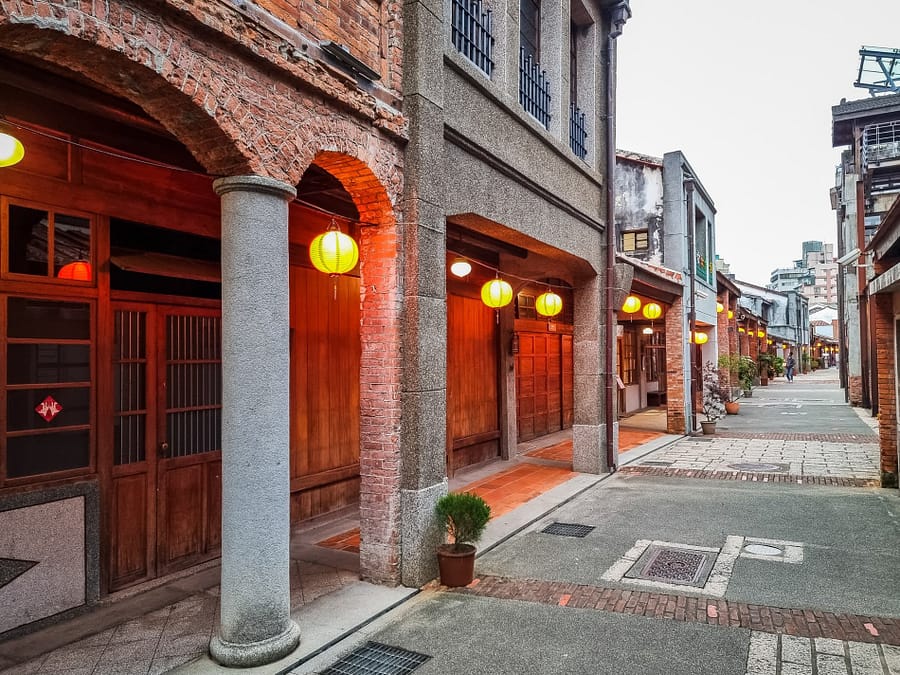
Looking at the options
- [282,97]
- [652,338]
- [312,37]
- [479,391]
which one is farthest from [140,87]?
[652,338]

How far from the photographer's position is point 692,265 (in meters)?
16.4

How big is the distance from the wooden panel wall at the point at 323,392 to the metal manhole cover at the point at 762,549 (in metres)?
4.75

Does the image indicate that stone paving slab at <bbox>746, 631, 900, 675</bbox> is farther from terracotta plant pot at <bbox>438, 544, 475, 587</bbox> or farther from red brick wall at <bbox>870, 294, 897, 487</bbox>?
red brick wall at <bbox>870, 294, 897, 487</bbox>

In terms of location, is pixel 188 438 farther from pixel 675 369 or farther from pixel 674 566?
pixel 675 369

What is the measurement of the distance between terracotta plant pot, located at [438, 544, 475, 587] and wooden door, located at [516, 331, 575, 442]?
7464mm

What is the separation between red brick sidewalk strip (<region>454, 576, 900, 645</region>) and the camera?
4543 mm

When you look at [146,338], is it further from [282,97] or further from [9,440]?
[282,97]

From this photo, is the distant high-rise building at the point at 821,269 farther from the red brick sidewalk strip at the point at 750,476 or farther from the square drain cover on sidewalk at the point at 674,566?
the square drain cover on sidewalk at the point at 674,566

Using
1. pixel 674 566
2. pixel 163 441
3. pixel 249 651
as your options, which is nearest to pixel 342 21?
pixel 163 441

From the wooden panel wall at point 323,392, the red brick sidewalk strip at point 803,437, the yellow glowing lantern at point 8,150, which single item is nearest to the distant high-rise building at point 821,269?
the red brick sidewalk strip at point 803,437

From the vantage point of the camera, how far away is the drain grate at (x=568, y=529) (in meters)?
7.22

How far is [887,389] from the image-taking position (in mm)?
9250

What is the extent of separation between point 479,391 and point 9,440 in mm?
7852

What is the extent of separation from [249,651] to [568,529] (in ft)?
14.5
